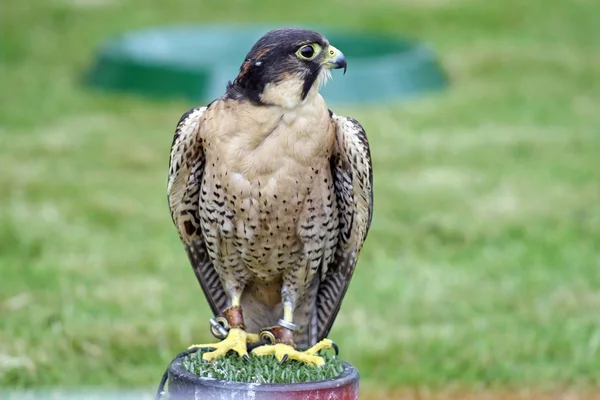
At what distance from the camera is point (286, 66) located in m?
3.67

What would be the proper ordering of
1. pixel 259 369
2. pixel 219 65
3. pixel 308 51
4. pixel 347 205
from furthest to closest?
pixel 219 65, pixel 347 205, pixel 308 51, pixel 259 369

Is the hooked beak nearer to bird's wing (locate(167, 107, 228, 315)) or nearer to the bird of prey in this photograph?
the bird of prey

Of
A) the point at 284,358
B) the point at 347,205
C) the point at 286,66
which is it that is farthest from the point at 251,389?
the point at 286,66

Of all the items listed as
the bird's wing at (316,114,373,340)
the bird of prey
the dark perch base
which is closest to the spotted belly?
the bird of prey

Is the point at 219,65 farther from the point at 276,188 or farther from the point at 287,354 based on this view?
the point at 287,354

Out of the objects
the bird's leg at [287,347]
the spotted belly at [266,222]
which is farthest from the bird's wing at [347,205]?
the bird's leg at [287,347]

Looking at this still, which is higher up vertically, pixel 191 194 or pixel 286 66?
pixel 286 66

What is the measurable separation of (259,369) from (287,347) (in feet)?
0.59

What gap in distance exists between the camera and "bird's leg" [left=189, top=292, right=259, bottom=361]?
3697mm

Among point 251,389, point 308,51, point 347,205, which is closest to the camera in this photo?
point 251,389

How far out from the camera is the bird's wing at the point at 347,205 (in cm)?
392

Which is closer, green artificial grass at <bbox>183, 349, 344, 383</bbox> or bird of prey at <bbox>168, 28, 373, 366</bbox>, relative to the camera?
green artificial grass at <bbox>183, 349, 344, 383</bbox>

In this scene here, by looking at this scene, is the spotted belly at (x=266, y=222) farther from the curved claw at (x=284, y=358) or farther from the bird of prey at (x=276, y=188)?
the curved claw at (x=284, y=358)

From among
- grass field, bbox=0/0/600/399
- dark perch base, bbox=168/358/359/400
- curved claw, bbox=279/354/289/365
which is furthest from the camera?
grass field, bbox=0/0/600/399
